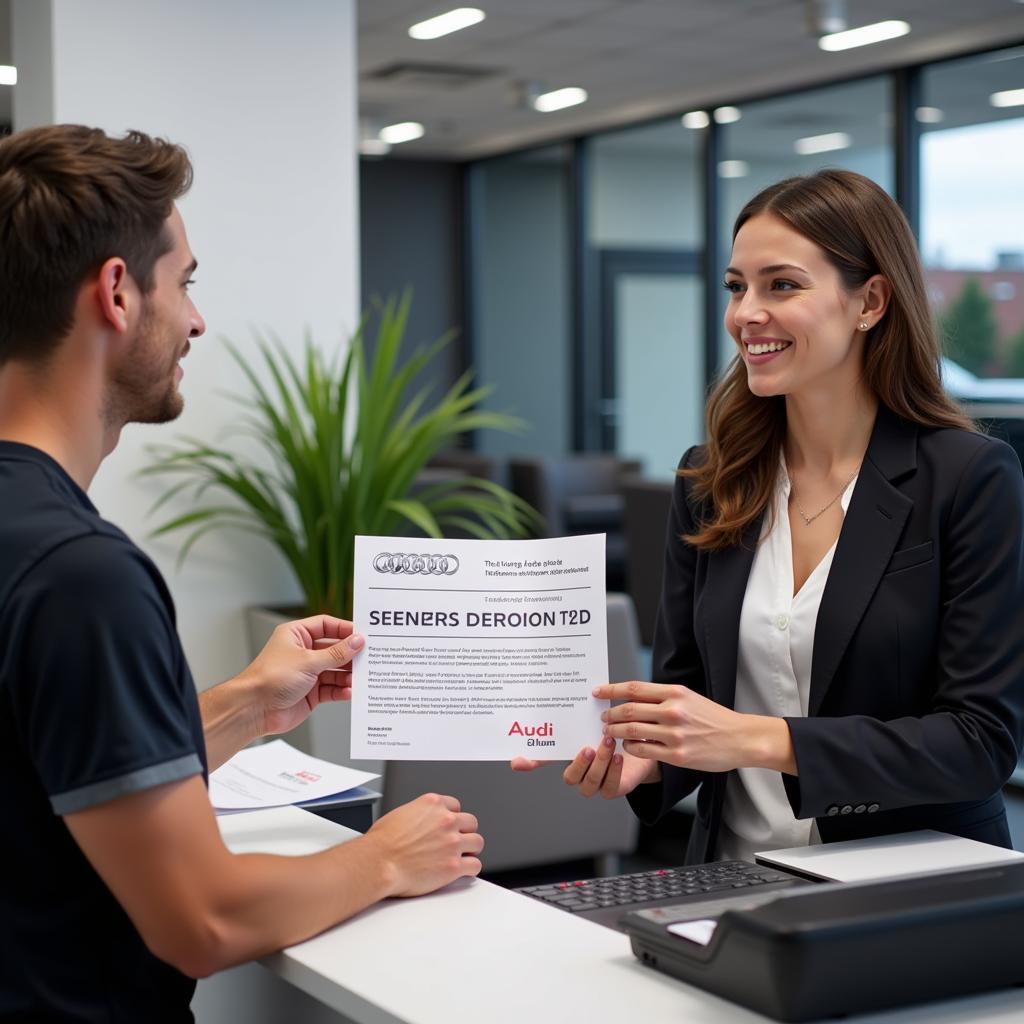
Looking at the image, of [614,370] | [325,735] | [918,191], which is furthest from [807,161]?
[325,735]

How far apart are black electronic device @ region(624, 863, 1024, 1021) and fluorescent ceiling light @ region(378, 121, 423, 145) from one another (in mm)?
8673

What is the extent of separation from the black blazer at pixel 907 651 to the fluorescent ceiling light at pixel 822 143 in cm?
736

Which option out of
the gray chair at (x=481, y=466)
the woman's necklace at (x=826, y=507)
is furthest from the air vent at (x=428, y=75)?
the woman's necklace at (x=826, y=507)

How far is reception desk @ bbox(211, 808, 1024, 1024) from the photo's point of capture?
117 cm

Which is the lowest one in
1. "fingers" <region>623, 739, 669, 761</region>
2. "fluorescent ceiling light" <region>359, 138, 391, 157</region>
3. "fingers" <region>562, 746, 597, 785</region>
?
"fingers" <region>562, 746, 597, 785</region>

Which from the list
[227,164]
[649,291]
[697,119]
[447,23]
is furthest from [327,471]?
[649,291]

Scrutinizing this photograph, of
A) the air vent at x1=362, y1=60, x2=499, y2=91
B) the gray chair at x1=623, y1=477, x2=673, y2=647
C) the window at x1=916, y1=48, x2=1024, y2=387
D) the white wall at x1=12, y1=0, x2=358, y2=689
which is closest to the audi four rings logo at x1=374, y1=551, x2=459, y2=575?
the white wall at x1=12, y1=0, x2=358, y2=689

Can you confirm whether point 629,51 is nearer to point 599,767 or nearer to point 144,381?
point 599,767

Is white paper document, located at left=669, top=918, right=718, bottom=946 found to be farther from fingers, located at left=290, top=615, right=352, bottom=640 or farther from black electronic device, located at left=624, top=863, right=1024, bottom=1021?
fingers, located at left=290, top=615, right=352, bottom=640

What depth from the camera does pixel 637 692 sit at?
5.34ft

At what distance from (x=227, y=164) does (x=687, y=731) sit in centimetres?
341

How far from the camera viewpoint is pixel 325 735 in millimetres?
4043

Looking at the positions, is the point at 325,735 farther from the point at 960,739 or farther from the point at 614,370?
the point at 614,370

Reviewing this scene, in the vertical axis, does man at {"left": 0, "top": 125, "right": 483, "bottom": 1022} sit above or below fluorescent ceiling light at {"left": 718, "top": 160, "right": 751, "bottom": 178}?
below
